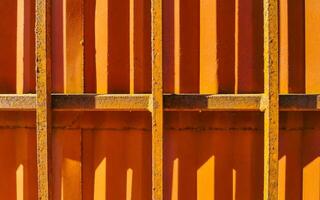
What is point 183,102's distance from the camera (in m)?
1.88

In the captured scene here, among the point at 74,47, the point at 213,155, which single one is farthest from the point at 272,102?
the point at 74,47

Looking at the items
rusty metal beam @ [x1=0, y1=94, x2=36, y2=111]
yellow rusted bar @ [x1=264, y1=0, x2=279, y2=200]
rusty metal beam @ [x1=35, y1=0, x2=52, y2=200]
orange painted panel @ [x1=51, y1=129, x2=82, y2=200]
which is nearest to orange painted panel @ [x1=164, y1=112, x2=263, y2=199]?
yellow rusted bar @ [x1=264, y1=0, x2=279, y2=200]

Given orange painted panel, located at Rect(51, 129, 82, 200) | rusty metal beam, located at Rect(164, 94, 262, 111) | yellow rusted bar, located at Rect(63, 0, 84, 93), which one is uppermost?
yellow rusted bar, located at Rect(63, 0, 84, 93)

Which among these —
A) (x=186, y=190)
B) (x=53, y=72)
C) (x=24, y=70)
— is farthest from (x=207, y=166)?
(x=24, y=70)

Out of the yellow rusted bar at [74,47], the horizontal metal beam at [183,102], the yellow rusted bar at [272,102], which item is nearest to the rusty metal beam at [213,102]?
the horizontal metal beam at [183,102]

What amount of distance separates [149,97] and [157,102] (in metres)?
0.09

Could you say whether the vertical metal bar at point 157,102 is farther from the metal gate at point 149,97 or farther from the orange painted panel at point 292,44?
the orange painted panel at point 292,44

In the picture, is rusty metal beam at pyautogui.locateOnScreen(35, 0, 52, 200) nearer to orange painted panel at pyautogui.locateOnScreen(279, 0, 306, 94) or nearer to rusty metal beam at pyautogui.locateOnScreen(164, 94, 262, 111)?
rusty metal beam at pyautogui.locateOnScreen(164, 94, 262, 111)

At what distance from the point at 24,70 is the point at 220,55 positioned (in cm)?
107

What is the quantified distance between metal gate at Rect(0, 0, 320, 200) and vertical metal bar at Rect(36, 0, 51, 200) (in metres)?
0.10

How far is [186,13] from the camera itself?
1.96 meters

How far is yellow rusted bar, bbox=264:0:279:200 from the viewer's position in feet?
5.76

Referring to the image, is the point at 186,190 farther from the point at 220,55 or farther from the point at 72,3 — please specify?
the point at 72,3

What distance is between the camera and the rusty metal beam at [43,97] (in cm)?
180
